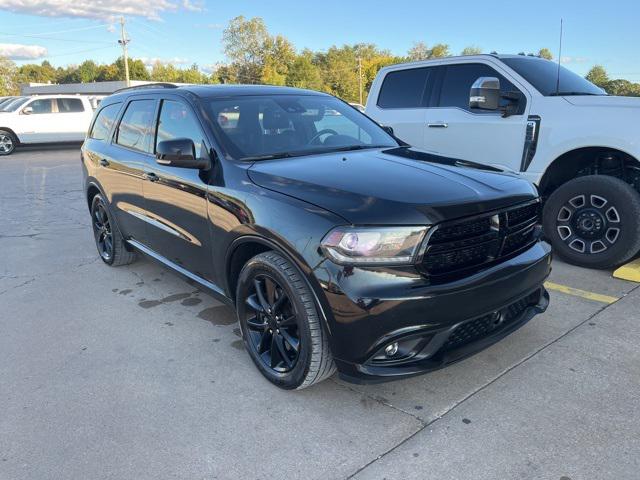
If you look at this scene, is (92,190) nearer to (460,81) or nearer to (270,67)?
(460,81)

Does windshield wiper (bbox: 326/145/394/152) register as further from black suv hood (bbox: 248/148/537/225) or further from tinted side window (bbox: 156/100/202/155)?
tinted side window (bbox: 156/100/202/155)

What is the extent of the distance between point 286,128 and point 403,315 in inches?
72.3

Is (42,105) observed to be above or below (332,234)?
above

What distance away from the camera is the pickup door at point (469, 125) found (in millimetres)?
5102

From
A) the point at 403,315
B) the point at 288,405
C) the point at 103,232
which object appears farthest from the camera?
the point at 103,232

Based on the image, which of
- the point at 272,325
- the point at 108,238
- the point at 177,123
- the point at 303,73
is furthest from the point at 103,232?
the point at 303,73

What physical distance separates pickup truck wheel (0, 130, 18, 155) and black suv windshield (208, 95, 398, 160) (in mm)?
16955

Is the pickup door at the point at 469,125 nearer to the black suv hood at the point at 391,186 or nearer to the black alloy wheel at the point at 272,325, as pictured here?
the black suv hood at the point at 391,186

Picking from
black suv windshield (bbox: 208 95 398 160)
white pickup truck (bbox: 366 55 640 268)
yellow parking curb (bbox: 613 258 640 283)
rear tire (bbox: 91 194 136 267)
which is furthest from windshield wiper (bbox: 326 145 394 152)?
rear tire (bbox: 91 194 136 267)

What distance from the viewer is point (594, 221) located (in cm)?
466

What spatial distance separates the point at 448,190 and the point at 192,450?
6.04 feet

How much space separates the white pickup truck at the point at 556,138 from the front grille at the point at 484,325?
1.98 metres

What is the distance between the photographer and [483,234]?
106 inches

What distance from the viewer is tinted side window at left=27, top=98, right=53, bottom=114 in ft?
57.2
